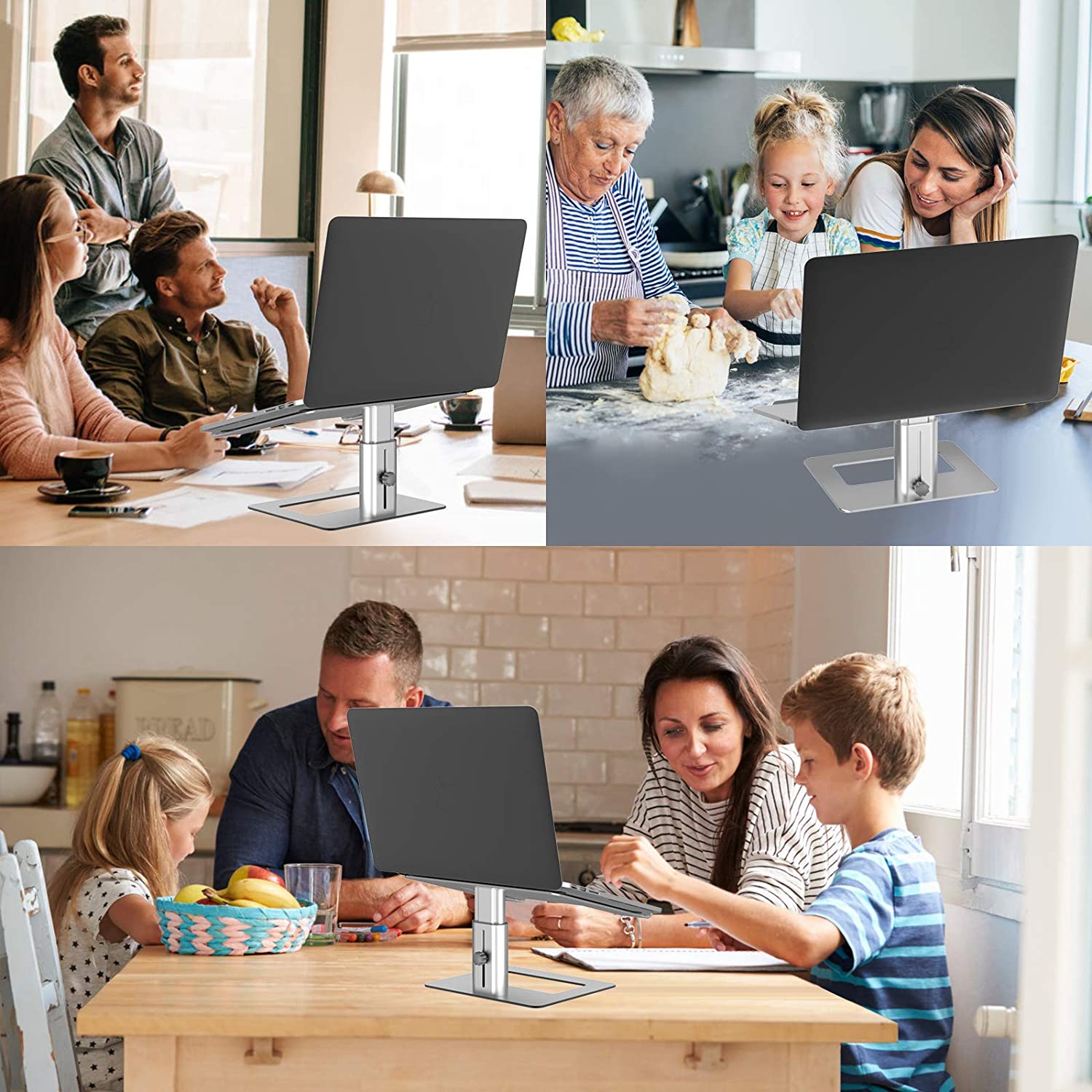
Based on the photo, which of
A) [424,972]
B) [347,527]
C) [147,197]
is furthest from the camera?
[147,197]

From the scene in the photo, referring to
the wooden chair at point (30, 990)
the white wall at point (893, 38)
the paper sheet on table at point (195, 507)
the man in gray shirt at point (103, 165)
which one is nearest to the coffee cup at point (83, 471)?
the paper sheet on table at point (195, 507)

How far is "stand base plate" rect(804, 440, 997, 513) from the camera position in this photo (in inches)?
109

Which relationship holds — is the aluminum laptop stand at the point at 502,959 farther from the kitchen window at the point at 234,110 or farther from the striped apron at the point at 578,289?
the kitchen window at the point at 234,110

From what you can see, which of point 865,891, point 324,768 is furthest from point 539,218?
point 865,891

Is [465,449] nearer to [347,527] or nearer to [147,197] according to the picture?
[347,527]

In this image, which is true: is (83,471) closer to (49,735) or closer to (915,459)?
(49,735)

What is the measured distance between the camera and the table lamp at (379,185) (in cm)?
336

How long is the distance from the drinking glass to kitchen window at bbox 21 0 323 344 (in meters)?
1.51

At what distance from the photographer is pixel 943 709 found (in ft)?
10.3

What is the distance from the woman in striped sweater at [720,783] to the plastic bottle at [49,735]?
2.35 m

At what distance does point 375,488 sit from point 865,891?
4.01 feet

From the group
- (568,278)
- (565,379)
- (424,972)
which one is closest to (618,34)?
(568,278)

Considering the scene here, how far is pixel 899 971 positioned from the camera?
2238mm

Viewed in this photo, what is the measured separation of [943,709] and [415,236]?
159 centimetres
